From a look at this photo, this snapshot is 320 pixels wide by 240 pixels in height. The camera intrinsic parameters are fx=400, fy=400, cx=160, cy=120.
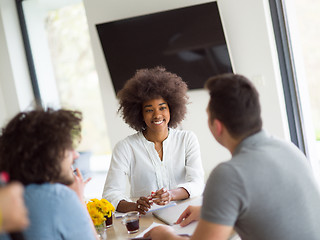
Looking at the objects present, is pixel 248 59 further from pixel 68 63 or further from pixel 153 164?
pixel 68 63

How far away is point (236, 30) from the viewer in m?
3.70

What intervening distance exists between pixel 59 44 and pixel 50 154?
4449 millimetres

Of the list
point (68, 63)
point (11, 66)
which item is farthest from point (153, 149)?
point (68, 63)

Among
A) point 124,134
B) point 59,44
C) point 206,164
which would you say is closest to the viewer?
point 206,164

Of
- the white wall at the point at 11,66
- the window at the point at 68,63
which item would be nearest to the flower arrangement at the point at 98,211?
the window at the point at 68,63

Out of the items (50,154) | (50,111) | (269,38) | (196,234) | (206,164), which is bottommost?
(206,164)

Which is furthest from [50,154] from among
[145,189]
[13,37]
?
[13,37]

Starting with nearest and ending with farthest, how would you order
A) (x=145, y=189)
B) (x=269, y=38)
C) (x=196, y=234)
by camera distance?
(x=196, y=234)
(x=145, y=189)
(x=269, y=38)

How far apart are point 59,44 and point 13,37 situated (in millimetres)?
637

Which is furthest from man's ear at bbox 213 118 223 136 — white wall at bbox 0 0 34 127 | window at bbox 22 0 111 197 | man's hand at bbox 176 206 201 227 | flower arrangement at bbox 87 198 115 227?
white wall at bbox 0 0 34 127

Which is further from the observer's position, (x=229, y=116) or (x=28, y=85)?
(x=28, y=85)

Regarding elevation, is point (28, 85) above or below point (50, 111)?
above

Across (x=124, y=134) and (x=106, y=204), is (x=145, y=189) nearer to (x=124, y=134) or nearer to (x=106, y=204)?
(x=106, y=204)

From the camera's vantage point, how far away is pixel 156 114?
100 inches
